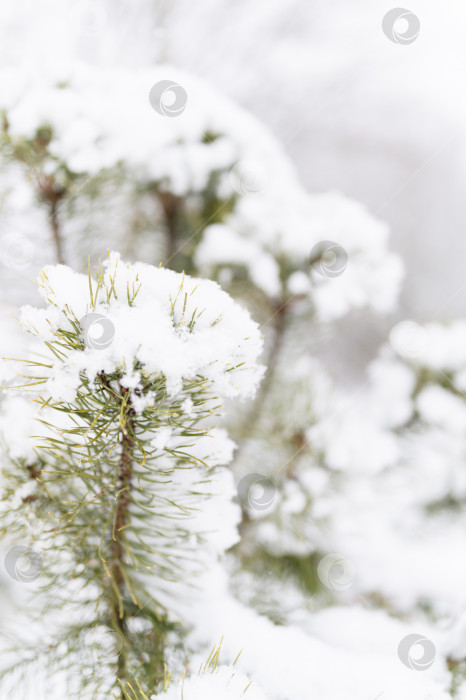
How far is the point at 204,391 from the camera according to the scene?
331mm

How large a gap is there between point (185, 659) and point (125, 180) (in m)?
0.59

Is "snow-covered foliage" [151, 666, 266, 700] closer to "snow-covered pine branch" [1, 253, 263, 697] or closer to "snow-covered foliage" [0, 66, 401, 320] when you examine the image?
"snow-covered pine branch" [1, 253, 263, 697]

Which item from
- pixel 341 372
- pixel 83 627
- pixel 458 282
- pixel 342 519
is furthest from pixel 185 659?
pixel 458 282

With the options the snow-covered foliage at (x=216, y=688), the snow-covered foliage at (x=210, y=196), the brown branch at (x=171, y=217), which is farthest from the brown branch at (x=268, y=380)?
the snow-covered foliage at (x=216, y=688)

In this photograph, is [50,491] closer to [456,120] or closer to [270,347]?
[270,347]

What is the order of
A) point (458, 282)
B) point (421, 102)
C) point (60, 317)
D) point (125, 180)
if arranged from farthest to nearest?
point (458, 282), point (421, 102), point (125, 180), point (60, 317)

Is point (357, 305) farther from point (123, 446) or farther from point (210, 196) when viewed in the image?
point (123, 446)
